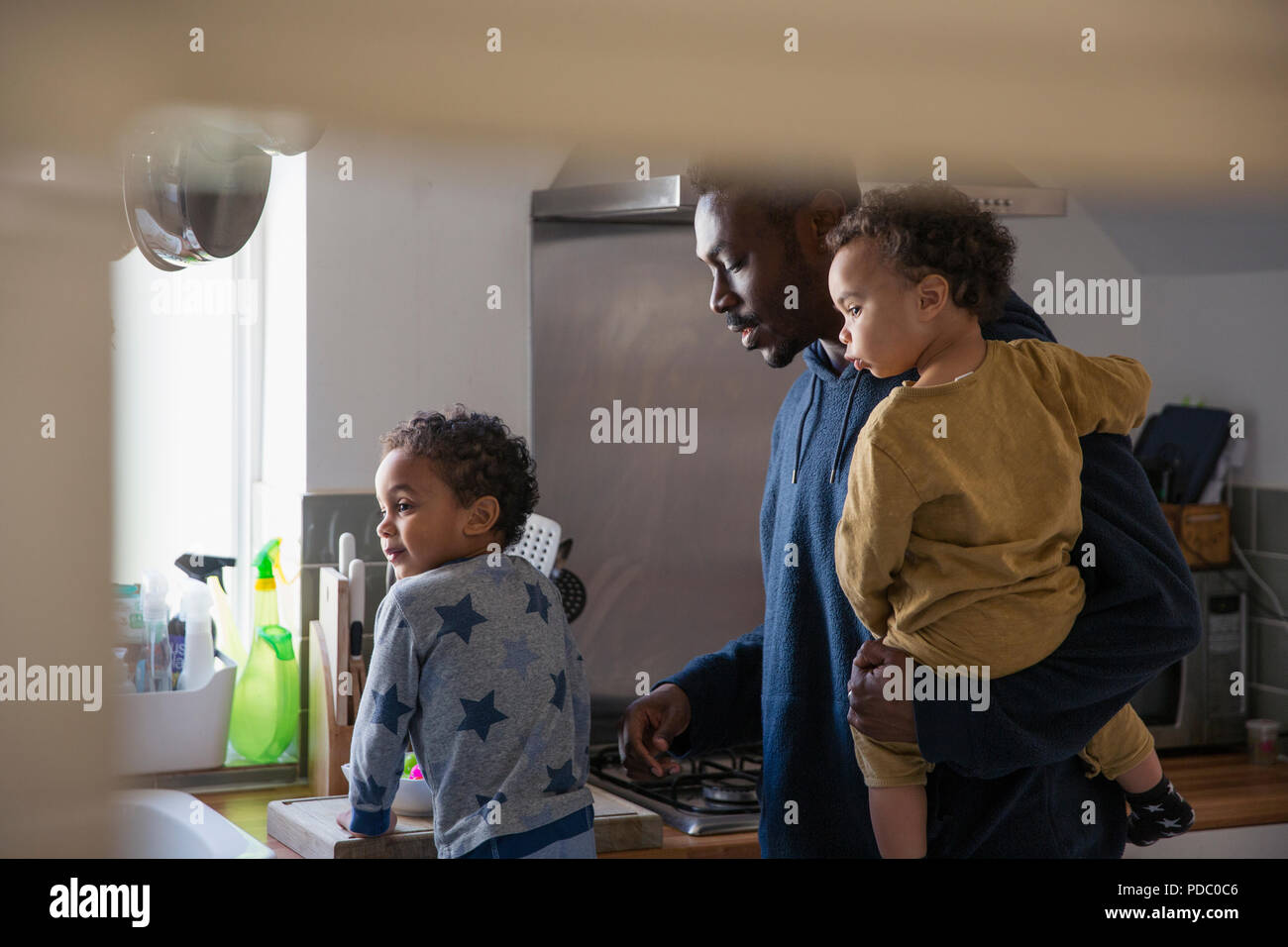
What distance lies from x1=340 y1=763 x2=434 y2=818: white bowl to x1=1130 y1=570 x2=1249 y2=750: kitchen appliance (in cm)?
91

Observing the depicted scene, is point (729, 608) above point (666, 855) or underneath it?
above

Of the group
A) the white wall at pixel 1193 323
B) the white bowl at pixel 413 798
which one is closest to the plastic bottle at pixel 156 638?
the white bowl at pixel 413 798

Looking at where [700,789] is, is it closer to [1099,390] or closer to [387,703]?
[387,703]

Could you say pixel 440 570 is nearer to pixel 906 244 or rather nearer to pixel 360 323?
pixel 906 244

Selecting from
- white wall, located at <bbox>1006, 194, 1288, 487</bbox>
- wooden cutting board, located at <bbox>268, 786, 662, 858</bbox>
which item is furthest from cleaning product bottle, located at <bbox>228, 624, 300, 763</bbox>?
white wall, located at <bbox>1006, 194, 1288, 487</bbox>

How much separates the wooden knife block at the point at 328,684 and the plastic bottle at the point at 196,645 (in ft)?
0.33

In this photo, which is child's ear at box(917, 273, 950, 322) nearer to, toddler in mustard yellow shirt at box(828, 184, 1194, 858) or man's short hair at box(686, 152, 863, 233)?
toddler in mustard yellow shirt at box(828, 184, 1194, 858)

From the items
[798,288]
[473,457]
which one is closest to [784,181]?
[798,288]

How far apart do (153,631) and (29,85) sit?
656 mm

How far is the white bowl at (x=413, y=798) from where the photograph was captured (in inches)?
42.5

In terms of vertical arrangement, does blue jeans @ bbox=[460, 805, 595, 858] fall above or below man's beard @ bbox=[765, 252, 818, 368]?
below

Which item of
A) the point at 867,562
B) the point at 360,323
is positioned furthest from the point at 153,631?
the point at 867,562

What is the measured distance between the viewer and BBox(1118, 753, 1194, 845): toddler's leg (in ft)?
2.73

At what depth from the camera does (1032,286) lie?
1.62 m
